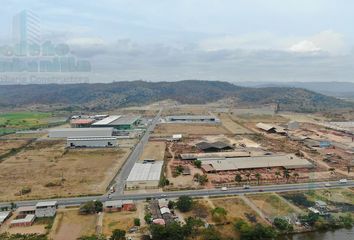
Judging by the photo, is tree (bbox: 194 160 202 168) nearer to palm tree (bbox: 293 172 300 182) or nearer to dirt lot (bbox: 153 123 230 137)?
palm tree (bbox: 293 172 300 182)

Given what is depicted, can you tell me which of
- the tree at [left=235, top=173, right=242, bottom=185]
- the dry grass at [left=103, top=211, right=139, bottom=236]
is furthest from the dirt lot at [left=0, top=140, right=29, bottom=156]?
the tree at [left=235, top=173, right=242, bottom=185]

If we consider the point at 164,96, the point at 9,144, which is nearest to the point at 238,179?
the point at 9,144

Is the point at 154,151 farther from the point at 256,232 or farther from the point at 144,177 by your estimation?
the point at 256,232

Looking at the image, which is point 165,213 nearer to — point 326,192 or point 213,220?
point 213,220

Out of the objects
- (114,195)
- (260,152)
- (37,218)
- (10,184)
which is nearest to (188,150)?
(260,152)

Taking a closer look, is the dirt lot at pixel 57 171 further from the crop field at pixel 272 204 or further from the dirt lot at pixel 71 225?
the crop field at pixel 272 204
